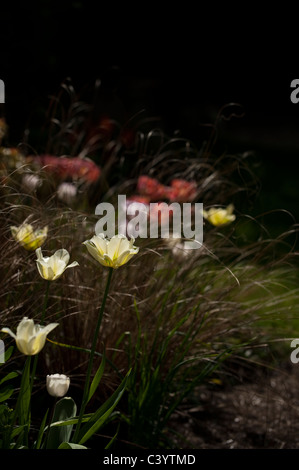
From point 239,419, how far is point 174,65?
22.6ft

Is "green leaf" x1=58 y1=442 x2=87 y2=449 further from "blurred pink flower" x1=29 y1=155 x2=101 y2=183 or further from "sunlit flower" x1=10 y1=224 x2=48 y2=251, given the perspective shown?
"blurred pink flower" x1=29 y1=155 x2=101 y2=183

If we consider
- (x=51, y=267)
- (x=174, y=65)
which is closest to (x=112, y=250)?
(x=51, y=267)

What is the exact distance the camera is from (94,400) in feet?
7.23

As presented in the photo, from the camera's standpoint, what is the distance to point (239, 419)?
100 inches

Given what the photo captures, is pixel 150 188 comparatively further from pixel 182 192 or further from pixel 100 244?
pixel 100 244

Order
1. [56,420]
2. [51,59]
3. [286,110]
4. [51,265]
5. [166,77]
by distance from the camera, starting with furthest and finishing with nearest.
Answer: [286,110] < [166,77] < [51,59] < [56,420] < [51,265]

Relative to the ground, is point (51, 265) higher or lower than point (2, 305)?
higher

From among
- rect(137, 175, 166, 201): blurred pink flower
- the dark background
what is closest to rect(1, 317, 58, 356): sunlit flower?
rect(137, 175, 166, 201): blurred pink flower

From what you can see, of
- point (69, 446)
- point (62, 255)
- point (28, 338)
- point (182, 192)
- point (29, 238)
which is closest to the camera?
point (28, 338)

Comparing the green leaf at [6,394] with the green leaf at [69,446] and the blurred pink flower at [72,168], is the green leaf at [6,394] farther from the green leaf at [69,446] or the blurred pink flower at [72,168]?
the blurred pink flower at [72,168]

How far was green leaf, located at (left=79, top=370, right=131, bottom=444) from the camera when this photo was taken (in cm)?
150

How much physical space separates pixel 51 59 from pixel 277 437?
16.5 feet

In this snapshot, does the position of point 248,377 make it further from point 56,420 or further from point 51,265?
point 51,265

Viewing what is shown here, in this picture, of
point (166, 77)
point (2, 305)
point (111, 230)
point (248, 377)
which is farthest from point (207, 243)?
point (166, 77)
